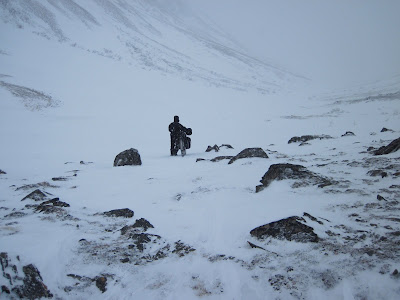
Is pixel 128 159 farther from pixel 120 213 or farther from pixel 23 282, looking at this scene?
pixel 23 282

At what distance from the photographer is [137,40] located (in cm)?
3956

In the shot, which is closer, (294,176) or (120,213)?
(120,213)

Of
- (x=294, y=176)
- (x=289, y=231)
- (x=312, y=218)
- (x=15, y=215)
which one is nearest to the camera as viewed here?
(x=289, y=231)

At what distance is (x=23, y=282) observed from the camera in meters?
1.90

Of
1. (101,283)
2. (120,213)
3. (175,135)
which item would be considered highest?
(175,135)

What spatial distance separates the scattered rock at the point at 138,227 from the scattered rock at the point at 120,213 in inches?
14.1

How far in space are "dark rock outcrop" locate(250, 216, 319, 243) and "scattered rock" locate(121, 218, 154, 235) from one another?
116 cm

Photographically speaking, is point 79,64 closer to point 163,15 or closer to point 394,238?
point 394,238

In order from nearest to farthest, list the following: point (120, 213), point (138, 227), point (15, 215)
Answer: point (138, 227) → point (15, 215) → point (120, 213)

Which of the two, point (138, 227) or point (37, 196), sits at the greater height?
point (37, 196)

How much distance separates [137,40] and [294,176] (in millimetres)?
39790

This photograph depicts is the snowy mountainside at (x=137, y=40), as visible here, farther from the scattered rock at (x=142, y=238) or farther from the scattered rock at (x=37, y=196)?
the scattered rock at (x=142, y=238)

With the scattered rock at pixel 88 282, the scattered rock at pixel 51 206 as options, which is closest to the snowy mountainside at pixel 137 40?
the scattered rock at pixel 51 206

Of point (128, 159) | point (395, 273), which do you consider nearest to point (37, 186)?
point (128, 159)
